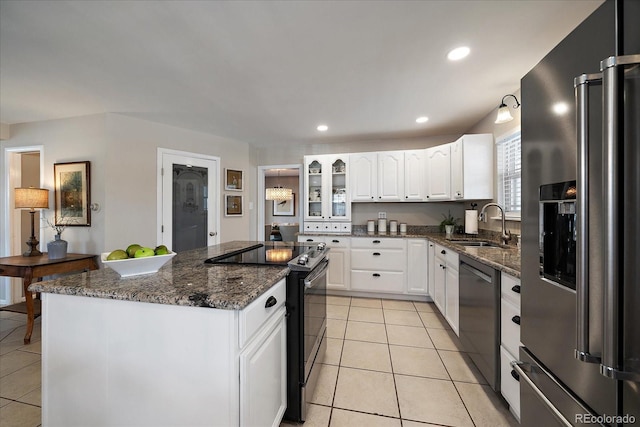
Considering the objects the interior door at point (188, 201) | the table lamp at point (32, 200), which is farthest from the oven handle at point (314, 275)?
the table lamp at point (32, 200)

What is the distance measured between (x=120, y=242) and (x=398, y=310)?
3556mm

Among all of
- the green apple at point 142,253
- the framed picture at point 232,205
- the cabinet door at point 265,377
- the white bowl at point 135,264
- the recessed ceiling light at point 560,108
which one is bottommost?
the cabinet door at point 265,377

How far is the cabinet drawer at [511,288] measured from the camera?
1.40 m

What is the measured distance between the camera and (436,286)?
120 inches

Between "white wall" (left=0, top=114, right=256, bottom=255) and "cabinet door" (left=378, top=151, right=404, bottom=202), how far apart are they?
2.99m

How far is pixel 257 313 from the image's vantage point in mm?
1088

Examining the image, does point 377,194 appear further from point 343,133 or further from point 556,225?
point 556,225

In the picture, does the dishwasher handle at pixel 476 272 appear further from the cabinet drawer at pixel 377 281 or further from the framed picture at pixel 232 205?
the framed picture at pixel 232 205

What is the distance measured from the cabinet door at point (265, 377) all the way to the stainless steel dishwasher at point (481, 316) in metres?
1.33

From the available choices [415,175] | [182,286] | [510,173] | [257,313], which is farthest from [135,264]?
[415,175]

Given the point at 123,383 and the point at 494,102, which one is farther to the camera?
the point at 494,102

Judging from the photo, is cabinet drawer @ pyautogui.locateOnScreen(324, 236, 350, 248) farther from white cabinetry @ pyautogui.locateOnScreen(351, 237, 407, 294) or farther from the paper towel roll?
the paper towel roll

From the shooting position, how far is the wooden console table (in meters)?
2.49

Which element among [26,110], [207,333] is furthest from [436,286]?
[26,110]
